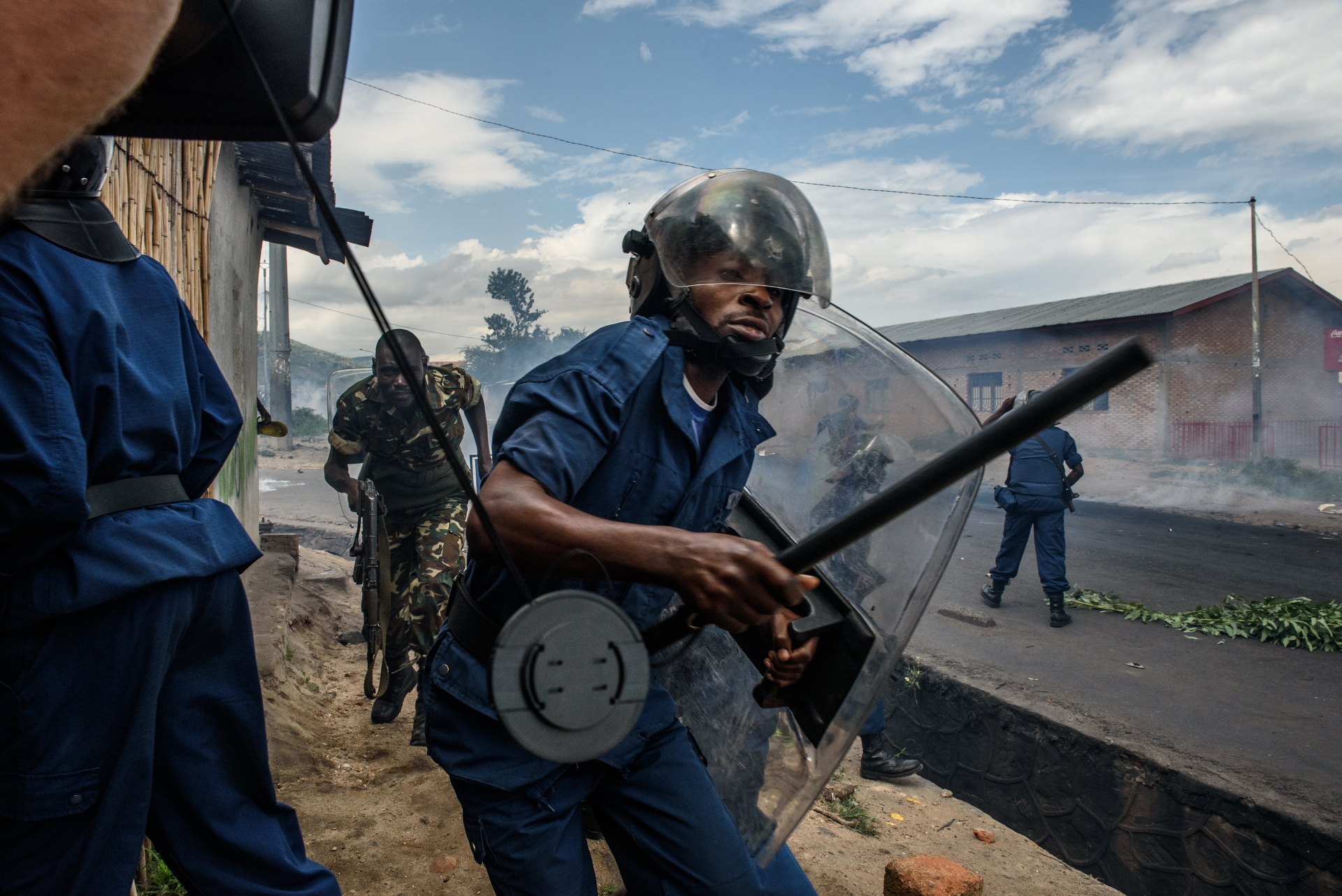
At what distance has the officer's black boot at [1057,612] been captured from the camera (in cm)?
696

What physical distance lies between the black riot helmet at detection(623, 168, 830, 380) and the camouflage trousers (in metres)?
3.12

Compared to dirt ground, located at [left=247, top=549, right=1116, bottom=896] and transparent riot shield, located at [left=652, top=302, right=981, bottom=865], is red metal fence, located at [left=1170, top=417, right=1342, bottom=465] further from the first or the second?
transparent riot shield, located at [left=652, top=302, right=981, bottom=865]

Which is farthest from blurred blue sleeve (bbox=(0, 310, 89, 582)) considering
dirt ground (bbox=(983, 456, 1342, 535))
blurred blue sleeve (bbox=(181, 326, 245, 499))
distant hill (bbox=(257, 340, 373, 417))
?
distant hill (bbox=(257, 340, 373, 417))

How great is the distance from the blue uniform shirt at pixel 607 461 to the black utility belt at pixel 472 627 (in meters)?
0.02

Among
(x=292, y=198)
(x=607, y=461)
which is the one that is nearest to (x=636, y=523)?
(x=607, y=461)

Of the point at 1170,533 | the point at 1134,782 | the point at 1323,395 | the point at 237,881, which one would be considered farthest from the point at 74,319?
the point at 1323,395

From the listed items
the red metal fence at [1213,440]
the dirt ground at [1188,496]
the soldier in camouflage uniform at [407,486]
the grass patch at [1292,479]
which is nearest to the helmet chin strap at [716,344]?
the soldier in camouflage uniform at [407,486]

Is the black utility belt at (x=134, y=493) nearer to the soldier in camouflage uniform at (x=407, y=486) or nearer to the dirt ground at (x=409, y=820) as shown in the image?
the dirt ground at (x=409, y=820)

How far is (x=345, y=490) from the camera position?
516cm

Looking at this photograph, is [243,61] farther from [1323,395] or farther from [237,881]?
[1323,395]

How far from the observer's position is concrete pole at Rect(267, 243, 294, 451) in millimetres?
15820

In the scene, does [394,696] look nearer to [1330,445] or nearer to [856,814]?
[856,814]

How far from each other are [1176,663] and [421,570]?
208 inches

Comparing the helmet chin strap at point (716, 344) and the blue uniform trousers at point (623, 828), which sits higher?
the helmet chin strap at point (716, 344)
